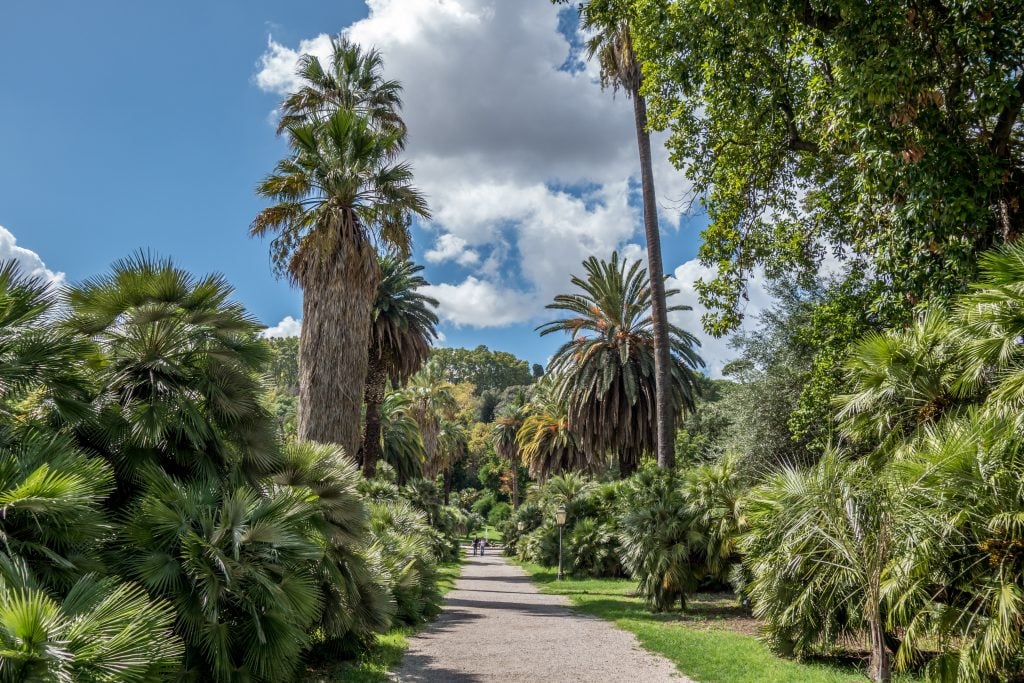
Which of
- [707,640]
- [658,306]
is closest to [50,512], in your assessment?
[707,640]

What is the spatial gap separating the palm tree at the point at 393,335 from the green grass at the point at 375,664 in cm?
1351

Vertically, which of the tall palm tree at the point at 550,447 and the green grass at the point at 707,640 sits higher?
the tall palm tree at the point at 550,447

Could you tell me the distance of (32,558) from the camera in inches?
171

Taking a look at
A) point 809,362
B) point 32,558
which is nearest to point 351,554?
point 32,558

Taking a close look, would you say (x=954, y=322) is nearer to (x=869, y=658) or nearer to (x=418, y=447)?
(x=869, y=658)

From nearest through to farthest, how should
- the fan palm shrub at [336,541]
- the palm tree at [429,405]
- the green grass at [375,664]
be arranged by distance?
the fan palm shrub at [336,541] < the green grass at [375,664] < the palm tree at [429,405]

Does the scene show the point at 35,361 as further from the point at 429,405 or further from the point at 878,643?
the point at 429,405

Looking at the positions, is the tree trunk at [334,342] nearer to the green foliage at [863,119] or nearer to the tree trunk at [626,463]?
the green foliage at [863,119]

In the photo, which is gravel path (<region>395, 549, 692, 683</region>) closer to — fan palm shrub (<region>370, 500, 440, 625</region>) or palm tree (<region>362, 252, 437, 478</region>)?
fan palm shrub (<region>370, 500, 440, 625</region>)

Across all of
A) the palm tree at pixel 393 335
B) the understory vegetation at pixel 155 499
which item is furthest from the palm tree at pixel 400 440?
the understory vegetation at pixel 155 499

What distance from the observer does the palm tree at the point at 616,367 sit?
82.9 feet

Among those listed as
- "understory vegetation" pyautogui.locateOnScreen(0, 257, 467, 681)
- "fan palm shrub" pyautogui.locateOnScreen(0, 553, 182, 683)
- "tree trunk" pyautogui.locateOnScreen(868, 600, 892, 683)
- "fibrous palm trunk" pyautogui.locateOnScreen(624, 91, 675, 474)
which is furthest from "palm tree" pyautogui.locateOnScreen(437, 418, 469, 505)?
"fan palm shrub" pyautogui.locateOnScreen(0, 553, 182, 683)

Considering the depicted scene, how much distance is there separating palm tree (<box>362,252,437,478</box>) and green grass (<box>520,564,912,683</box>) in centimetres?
972

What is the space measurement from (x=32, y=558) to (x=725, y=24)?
10.4m
